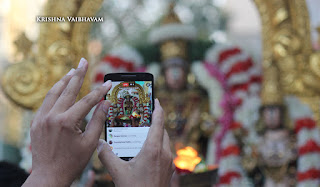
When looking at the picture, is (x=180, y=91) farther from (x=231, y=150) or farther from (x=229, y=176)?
(x=229, y=176)

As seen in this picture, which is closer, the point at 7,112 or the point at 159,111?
the point at 159,111

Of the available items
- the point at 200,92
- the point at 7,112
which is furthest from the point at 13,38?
the point at 200,92

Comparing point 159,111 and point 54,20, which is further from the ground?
point 54,20

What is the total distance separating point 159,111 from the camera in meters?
0.59

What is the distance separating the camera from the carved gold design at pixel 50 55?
2.62m

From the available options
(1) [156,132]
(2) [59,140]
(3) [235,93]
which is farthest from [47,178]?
(3) [235,93]

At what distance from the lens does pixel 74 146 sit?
0.54 m

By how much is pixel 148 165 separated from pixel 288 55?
7.40 feet

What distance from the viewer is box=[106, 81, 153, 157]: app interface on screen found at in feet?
2.42

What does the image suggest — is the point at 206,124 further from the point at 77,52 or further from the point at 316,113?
the point at 77,52

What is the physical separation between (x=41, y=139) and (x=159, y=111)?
183 mm

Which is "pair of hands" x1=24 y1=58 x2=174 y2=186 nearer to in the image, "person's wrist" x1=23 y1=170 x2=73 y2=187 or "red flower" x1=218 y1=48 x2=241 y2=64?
"person's wrist" x1=23 y1=170 x2=73 y2=187

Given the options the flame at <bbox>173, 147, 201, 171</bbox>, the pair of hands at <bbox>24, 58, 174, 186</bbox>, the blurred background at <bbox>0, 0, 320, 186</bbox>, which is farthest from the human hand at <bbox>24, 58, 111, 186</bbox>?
the blurred background at <bbox>0, 0, 320, 186</bbox>

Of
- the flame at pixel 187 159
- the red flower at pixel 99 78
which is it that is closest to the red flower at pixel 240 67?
the flame at pixel 187 159
